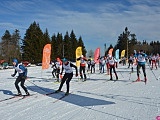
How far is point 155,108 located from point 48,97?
4485mm

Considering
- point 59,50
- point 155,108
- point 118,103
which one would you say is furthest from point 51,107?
point 59,50

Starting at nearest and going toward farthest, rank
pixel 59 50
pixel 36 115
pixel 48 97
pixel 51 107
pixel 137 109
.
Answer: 1. pixel 36 115
2. pixel 137 109
3. pixel 51 107
4. pixel 48 97
5. pixel 59 50

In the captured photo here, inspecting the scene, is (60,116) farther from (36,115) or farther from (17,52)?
(17,52)

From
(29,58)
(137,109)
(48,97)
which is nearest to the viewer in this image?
(137,109)

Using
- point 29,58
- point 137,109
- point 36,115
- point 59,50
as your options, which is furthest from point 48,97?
point 59,50

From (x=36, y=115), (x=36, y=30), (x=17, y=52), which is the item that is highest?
(x=36, y=30)

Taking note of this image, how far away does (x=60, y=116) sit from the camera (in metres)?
6.70

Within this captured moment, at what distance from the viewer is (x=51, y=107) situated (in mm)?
7973

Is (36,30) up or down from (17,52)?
up

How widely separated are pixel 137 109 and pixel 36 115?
10.2 ft

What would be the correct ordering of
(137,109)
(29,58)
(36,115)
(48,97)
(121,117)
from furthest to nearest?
(29,58), (48,97), (137,109), (36,115), (121,117)

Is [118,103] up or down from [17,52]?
down

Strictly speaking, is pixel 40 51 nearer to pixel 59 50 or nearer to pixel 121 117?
pixel 59 50

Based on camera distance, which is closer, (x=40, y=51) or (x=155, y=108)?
(x=155, y=108)
